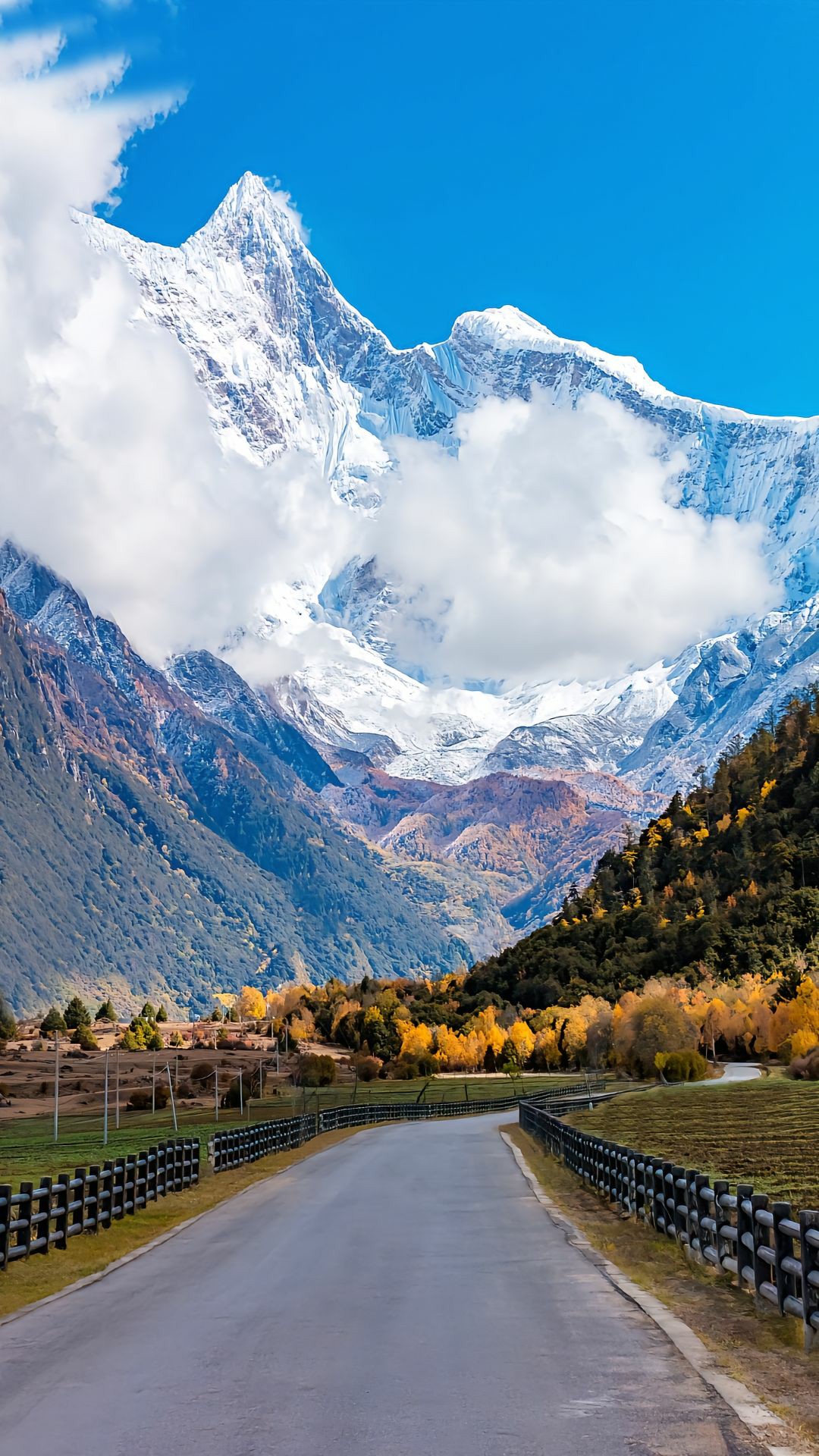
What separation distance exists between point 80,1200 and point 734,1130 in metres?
26.4

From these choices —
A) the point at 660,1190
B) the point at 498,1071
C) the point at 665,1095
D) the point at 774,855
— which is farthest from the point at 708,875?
the point at 660,1190

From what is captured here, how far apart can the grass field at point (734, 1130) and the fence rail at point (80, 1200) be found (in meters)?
11.3

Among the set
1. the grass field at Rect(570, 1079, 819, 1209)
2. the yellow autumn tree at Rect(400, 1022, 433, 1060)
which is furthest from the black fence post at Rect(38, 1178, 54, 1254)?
the yellow autumn tree at Rect(400, 1022, 433, 1060)

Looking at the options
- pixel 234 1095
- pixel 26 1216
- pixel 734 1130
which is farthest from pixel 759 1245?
pixel 234 1095

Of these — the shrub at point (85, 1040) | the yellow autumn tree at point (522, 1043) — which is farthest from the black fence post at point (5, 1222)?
the shrub at point (85, 1040)

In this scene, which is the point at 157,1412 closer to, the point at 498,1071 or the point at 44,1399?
the point at 44,1399

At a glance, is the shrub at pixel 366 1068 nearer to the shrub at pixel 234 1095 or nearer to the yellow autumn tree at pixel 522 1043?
the yellow autumn tree at pixel 522 1043

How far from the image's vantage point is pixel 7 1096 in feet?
426

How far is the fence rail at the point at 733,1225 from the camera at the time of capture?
12820 mm

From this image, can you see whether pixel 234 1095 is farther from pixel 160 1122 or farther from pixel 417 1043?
pixel 417 1043

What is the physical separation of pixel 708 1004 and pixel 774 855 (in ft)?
147

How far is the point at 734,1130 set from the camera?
140 ft

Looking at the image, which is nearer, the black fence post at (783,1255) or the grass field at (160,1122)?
the black fence post at (783,1255)

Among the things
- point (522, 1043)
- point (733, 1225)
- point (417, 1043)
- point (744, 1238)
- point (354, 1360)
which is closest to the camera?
point (354, 1360)
